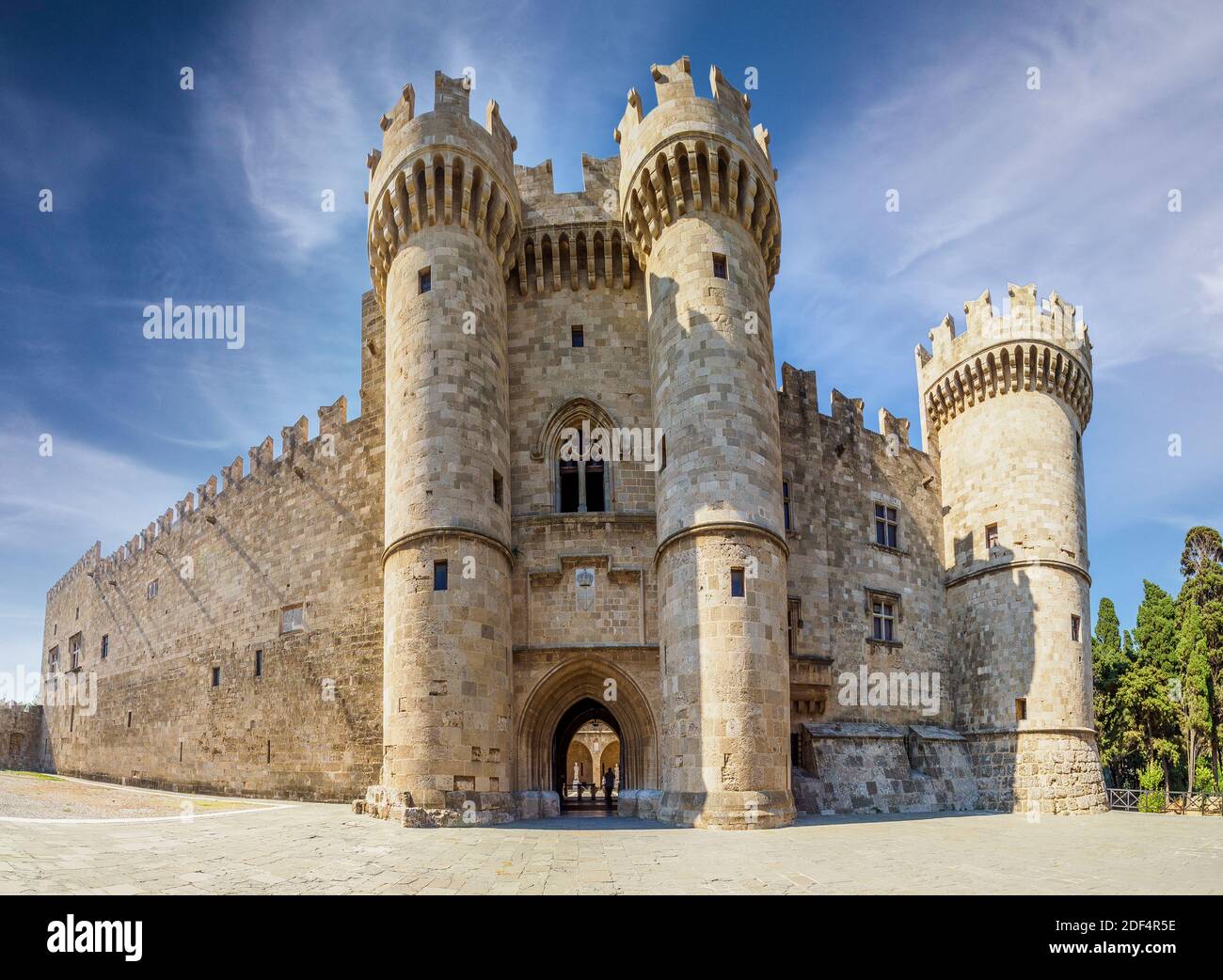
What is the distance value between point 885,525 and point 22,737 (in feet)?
134

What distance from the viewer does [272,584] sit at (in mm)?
24359

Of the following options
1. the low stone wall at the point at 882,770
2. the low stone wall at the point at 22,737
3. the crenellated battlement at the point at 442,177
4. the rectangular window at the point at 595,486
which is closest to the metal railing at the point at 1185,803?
the low stone wall at the point at 882,770

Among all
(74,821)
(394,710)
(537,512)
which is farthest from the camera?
(537,512)

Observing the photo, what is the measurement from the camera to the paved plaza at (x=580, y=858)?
31.1 feet

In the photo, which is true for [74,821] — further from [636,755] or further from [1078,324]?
Answer: [1078,324]

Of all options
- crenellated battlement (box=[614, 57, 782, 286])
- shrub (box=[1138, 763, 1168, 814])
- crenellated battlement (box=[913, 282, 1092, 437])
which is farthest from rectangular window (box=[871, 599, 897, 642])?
crenellated battlement (box=[614, 57, 782, 286])

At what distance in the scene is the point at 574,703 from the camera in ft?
65.2

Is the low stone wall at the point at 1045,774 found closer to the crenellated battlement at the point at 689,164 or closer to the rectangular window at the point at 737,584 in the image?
the rectangular window at the point at 737,584

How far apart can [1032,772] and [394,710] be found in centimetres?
1544

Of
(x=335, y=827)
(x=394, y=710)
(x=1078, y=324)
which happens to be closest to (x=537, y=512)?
(x=394, y=710)

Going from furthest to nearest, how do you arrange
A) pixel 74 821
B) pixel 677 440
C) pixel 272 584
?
pixel 272 584
pixel 677 440
pixel 74 821

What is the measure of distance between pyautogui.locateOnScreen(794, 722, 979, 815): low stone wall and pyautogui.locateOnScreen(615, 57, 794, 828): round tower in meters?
4.37

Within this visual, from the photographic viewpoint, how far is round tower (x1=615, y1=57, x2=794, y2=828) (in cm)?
1638
